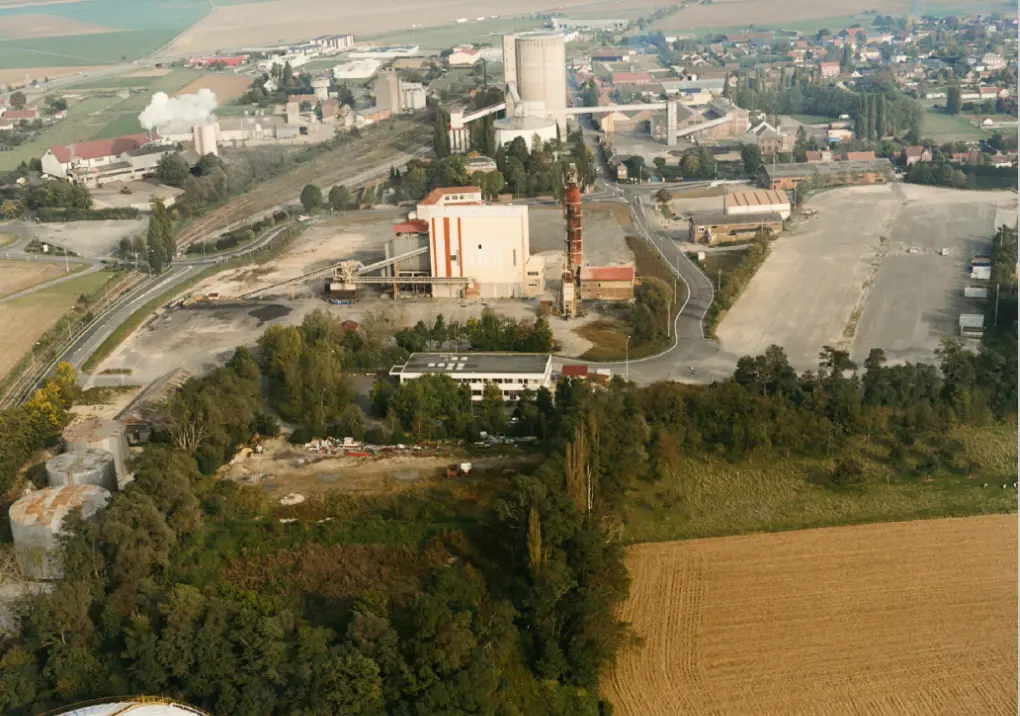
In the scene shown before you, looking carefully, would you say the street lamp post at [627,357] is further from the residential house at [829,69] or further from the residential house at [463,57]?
the residential house at [463,57]

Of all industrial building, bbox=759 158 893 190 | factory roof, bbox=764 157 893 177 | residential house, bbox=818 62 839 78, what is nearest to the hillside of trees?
industrial building, bbox=759 158 893 190

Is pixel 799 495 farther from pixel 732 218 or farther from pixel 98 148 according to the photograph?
pixel 98 148

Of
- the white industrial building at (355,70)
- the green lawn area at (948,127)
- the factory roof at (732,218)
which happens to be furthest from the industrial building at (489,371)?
the white industrial building at (355,70)

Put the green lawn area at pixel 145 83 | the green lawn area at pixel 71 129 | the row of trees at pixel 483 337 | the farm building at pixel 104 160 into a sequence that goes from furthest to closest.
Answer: the green lawn area at pixel 145 83 < the green lawn area at pixel 71 129 < the farm building at pixel 104 160 < the row of trees at pixel 483 337

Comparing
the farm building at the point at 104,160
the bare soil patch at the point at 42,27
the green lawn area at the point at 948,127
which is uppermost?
the bare soil patch at the point at 42,27

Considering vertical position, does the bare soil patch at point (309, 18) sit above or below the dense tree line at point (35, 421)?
above

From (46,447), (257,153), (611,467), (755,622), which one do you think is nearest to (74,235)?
(257,153)

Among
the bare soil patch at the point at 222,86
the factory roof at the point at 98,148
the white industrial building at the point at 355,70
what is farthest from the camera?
the white industrial building at the point at 355,70
